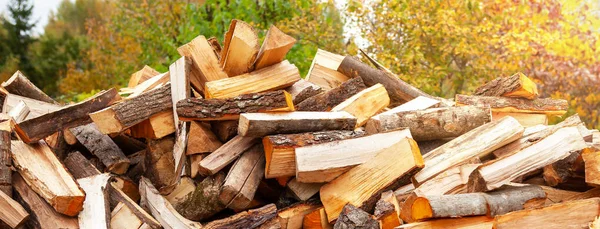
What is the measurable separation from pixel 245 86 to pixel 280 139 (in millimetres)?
574

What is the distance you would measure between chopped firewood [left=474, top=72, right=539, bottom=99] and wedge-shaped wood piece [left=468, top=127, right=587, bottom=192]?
0.75 metres

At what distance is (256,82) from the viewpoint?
349 centimetres

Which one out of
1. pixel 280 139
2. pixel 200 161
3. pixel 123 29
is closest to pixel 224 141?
pixel 200 161

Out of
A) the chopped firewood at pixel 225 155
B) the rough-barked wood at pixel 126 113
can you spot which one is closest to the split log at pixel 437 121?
the chopped firewood at pixel 225 155

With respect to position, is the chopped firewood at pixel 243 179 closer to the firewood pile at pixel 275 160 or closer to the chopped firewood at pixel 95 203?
the firewood pile at pixel 275 160

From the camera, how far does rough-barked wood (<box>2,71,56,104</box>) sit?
162 inches

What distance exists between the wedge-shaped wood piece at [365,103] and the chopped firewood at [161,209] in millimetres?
1062

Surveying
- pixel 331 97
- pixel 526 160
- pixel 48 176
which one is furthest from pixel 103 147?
pixel 526 160

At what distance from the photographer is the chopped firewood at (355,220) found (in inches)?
111

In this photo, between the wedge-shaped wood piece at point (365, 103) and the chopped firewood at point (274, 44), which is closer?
the chopped firewood at point (274, 44)

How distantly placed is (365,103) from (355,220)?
100 centimetres

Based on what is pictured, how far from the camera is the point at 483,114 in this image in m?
3.53

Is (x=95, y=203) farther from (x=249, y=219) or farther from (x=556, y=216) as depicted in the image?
(x=556, y=216)

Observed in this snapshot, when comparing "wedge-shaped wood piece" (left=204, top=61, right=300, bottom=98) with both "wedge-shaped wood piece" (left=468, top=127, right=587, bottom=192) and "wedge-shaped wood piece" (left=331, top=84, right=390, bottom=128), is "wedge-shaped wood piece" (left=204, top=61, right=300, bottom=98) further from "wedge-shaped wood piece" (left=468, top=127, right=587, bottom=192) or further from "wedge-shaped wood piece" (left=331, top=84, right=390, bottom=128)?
"wedge-shaped wood piece" (left=468, top=127, right=587, bottom=192)
